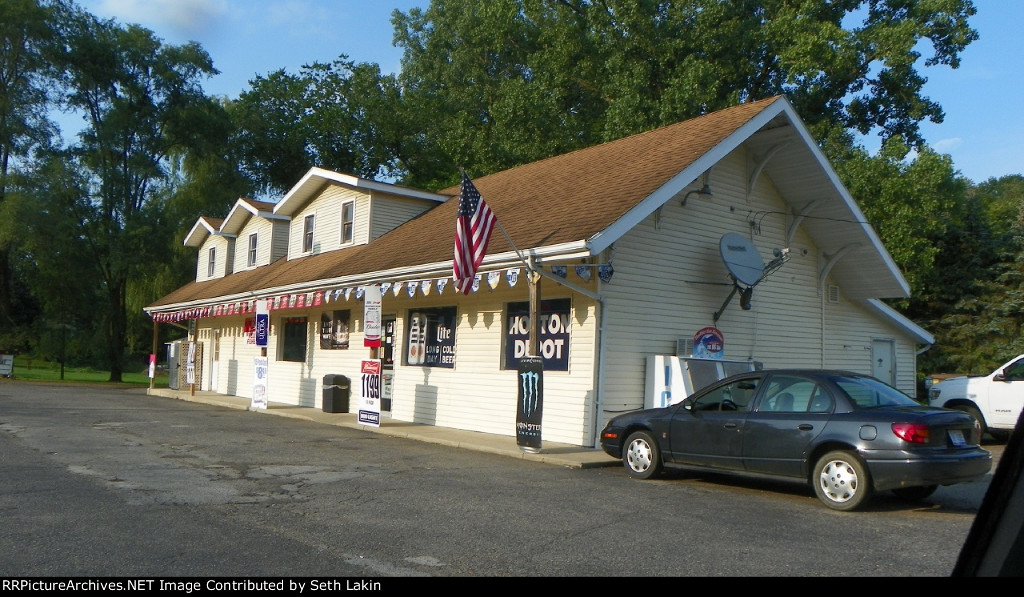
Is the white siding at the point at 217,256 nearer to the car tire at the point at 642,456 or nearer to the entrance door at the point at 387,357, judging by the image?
the entrance door at the point at 387,357

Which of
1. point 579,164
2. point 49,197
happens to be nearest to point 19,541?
point 579,164

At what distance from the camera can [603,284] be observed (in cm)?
1355

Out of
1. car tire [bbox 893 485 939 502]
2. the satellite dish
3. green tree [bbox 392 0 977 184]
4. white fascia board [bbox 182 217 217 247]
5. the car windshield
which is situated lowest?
car tire [bbox 893 485 939 502]

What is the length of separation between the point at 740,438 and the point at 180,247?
3355 cm

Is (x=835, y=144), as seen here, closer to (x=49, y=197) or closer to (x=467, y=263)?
(x=467, y=263)

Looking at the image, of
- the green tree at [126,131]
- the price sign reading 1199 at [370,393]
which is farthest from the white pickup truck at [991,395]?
the green tree at [126,131]

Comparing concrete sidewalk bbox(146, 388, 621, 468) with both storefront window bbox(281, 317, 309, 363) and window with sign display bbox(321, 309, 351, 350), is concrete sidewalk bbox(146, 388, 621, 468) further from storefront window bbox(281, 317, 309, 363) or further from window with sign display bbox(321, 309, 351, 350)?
window with sign display bbox(321, 309, 351, 350)

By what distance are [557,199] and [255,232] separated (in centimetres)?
1618

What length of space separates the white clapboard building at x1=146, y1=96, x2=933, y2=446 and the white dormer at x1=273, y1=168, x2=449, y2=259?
0.08m

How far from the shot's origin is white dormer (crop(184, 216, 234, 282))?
102ft

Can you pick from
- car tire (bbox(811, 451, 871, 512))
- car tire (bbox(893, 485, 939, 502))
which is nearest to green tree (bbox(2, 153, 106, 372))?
car tire (bbox(811, 451, 871, 512))

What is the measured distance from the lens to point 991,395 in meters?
15.1

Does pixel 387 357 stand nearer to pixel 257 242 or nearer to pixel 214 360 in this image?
pixel 257 242

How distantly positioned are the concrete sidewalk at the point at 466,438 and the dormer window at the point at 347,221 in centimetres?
482
